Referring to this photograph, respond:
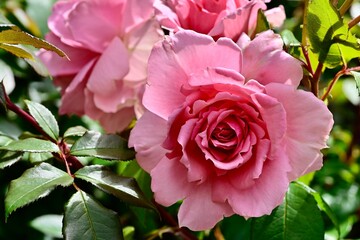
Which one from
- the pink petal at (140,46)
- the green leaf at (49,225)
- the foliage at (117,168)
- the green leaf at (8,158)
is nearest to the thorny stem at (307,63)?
the foliage at (117,168)

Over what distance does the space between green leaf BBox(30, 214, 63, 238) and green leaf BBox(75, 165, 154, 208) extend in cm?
37

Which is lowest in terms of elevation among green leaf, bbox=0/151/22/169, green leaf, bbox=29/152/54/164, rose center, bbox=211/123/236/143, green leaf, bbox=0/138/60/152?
green leaf, bbox=29/152/54/164

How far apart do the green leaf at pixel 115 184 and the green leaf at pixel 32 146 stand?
39 millimetres

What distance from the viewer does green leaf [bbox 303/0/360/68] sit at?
644mm

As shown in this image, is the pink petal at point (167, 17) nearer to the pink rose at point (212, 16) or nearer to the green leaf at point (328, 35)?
the pink rose at point (212, 16)

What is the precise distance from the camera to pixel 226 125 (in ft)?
2.09

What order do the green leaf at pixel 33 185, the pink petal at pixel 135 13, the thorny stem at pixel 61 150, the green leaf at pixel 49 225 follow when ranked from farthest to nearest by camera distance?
the green leaf at pixel 49 225 < the pink petal at pixel 135 13 < the thorny stem at pixel 61 150 < the green leaf at pixel 33 185

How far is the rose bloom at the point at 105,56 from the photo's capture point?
0.82 metres

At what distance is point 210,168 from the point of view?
0.63 meters

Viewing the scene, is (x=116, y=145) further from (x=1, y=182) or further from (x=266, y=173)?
(x=1, y=182)

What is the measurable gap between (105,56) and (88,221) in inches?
10.6

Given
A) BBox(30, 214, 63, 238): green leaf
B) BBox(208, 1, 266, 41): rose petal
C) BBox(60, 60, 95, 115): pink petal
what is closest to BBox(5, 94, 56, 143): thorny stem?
BBox(60, 60, 95, 115): pink petal

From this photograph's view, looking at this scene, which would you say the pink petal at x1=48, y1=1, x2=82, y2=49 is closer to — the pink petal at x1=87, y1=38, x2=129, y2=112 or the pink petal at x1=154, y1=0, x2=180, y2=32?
the pink petal at x1=87, y1=38, x2=129, y2=112

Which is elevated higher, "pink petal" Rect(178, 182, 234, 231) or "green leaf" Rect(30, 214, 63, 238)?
"pink petal" Rect(178, 182, 234, 231)
